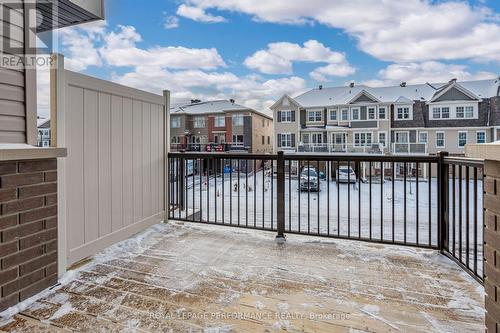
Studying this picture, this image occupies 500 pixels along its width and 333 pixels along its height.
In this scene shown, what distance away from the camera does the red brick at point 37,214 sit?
169 cm

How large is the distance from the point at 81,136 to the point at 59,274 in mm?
1048

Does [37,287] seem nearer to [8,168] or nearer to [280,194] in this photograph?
[8,168]

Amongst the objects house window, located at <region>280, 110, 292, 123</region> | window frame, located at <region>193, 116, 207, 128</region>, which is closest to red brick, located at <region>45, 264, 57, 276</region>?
house window, located at <region>280, 110, 292, 123</region>

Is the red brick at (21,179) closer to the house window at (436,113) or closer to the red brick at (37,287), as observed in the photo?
the red brick at (37,287)

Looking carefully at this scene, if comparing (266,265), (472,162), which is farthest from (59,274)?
(472,162)

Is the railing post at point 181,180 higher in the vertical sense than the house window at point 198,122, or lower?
lower

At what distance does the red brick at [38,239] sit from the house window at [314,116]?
1924 cm

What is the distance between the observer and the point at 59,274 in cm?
197

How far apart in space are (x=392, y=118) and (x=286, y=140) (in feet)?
23.5

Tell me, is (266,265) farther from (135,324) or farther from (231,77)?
(231,77)

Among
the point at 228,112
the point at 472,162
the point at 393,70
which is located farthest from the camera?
the point at 228,112

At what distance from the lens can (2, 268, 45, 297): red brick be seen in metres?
1.59

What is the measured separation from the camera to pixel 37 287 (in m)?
1.76

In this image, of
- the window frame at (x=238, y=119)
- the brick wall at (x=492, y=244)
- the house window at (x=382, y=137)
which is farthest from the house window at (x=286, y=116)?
the brick wall at (x=492, y=244)
